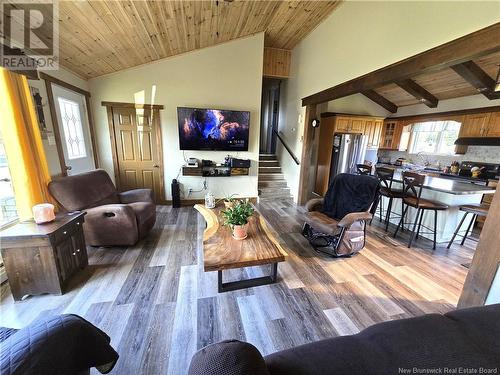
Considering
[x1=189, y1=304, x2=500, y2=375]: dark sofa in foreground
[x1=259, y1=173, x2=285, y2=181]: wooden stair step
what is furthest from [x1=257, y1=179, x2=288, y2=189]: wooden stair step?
[x1=189, y1=304, x2=500, y2=375]: dark sofa in foreground

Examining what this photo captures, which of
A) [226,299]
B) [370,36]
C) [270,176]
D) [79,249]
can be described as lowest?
Result: [226,299]

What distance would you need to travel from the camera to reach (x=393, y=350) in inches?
31.0

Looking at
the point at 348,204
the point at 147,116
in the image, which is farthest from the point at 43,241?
the point at 348,204

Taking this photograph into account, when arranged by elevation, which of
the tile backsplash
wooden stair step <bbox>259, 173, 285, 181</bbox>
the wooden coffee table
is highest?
the tile backsplash

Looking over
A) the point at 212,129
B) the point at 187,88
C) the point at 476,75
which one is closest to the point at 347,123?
the point at 476,75

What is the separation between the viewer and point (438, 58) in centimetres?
A: 198

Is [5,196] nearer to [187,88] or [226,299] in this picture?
[226,299]

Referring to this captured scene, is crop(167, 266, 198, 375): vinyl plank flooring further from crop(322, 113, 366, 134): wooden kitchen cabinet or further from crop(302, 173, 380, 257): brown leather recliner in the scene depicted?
crop(322, 113, 366, 134): wooden kitchen cabinet

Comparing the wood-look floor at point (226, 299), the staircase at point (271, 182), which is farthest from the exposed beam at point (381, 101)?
the wood-look floor at point (226, 299)

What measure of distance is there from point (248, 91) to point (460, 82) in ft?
14.0

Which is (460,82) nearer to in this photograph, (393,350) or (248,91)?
(248,91)

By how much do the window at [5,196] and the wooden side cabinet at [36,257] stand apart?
584 millimetres

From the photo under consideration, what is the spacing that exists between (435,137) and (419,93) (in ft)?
4.22

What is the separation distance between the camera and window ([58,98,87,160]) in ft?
10.3
